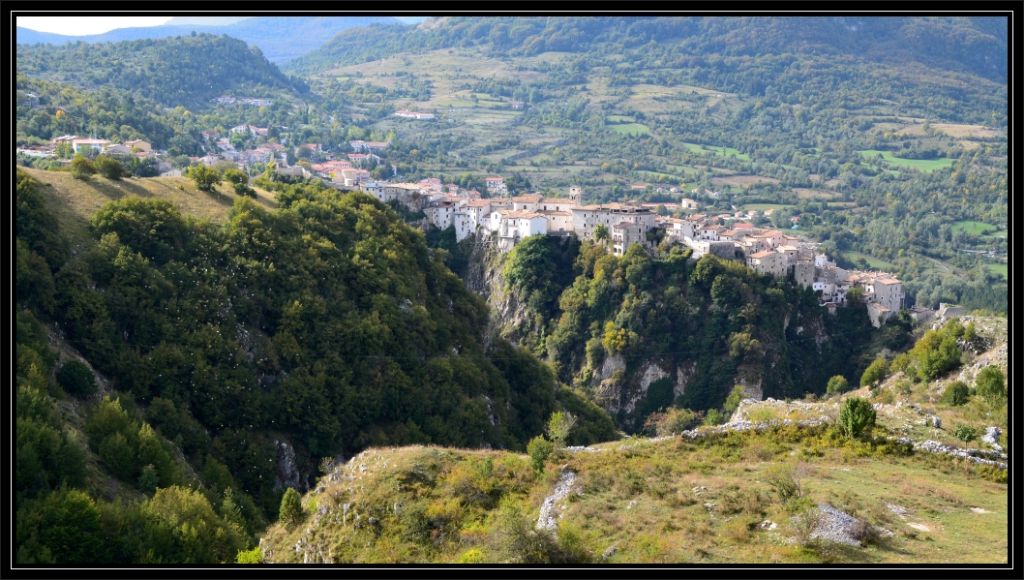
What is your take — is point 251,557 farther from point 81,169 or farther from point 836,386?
point 836,386

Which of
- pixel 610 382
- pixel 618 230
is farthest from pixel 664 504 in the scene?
pixel 618 230

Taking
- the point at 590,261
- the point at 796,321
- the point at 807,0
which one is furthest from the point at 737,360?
the point at 807,0

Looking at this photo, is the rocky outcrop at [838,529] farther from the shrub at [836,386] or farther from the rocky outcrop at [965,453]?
the shrub at [836,386]

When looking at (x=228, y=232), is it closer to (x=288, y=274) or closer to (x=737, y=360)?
(x=288, y=274)

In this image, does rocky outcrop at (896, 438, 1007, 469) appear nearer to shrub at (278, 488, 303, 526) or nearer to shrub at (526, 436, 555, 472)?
shrub at (526, 436, 555, 472)

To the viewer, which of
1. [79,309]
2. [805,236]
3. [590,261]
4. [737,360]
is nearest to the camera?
[79,309]

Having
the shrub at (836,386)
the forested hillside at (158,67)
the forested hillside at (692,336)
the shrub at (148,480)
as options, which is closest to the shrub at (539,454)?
the shrub at (148,480)
